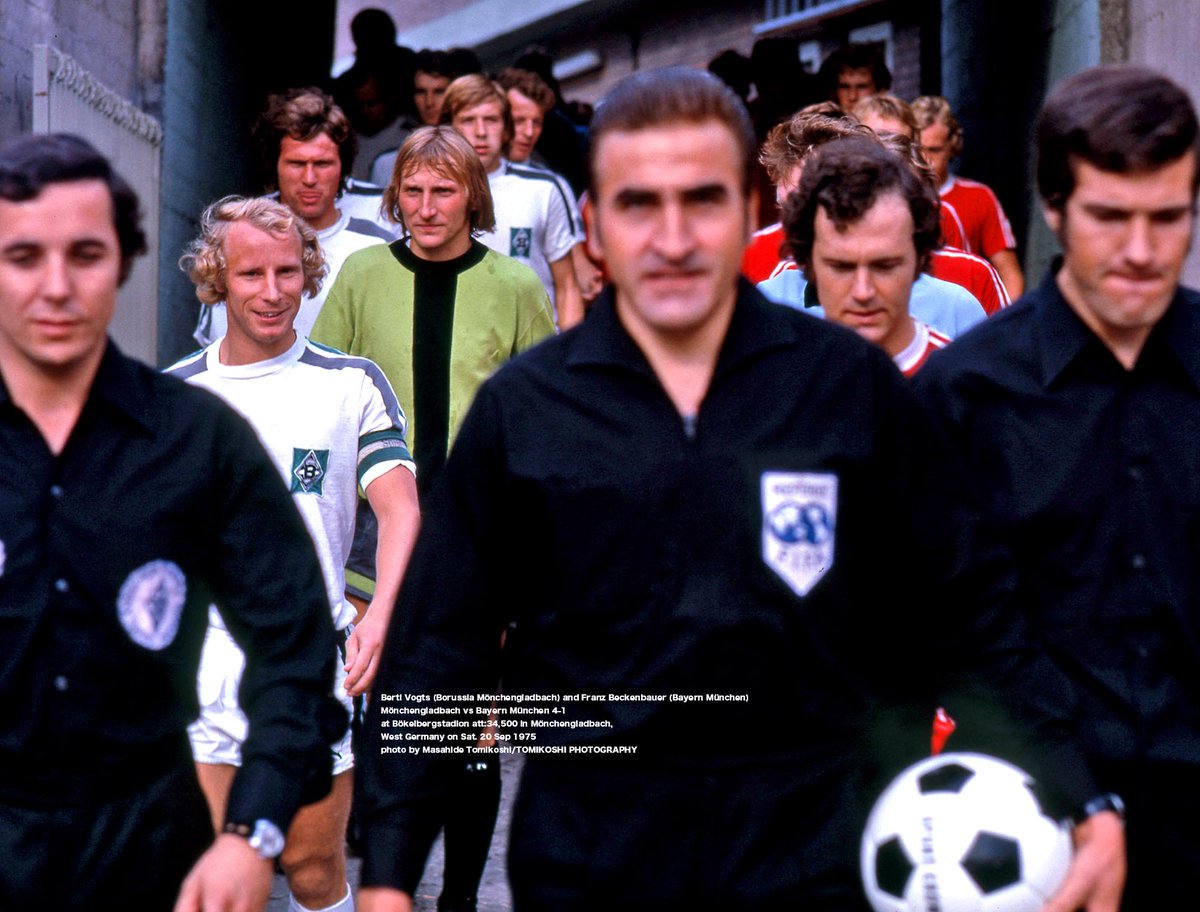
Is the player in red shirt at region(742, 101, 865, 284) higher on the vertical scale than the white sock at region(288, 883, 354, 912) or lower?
higher

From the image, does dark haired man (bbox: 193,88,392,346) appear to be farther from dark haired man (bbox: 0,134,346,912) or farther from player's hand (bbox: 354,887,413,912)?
player's hand (bbox: 354,887,413,912)

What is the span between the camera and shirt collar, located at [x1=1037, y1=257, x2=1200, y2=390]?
3443 millimetres

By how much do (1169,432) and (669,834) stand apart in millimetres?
1117

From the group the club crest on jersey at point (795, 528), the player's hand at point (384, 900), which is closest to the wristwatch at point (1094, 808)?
the club crest on jersey at point (795, 528)

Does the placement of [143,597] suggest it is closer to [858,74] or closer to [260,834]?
[260,834]

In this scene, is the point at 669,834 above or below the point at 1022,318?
below

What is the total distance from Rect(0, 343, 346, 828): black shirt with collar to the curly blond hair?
9.10ft

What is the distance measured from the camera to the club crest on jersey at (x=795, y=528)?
3086 millimetres

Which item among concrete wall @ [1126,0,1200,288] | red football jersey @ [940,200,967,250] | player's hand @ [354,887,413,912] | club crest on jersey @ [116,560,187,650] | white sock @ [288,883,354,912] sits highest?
concrete wall @ [1126,0,1200,288]

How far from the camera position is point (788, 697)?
307cm

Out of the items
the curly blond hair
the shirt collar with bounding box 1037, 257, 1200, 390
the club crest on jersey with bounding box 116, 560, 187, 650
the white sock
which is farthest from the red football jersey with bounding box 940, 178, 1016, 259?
the club crest on jersey with bounding box 116, 560, 187, 650

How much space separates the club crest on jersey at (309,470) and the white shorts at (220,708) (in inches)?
19.7

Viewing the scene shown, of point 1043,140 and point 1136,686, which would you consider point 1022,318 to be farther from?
point 1136,686

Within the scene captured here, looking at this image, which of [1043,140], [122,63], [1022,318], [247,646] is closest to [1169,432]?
[1022,318]
